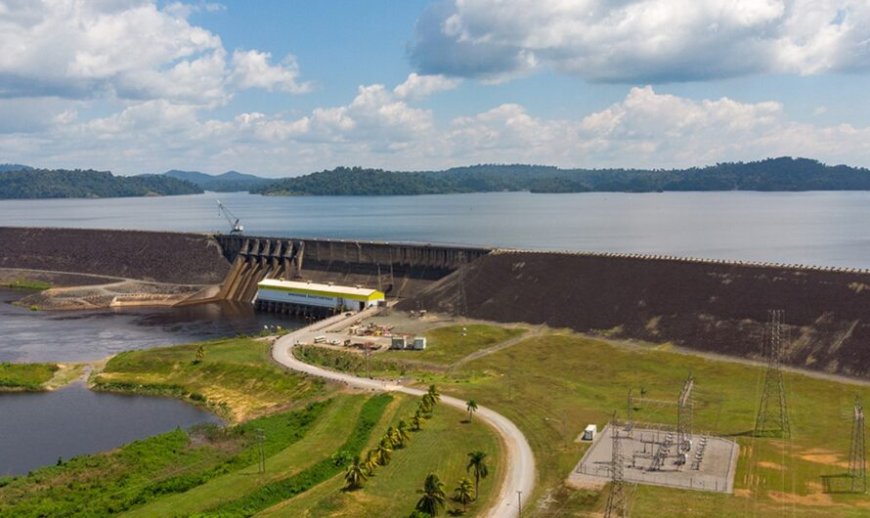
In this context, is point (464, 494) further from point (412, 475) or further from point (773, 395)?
point (773, 395)

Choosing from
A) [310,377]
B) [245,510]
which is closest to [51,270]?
[310,377]

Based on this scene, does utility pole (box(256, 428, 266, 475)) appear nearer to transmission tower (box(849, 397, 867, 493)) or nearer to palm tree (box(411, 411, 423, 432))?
palm tree (box(411, 411, 423, 432))

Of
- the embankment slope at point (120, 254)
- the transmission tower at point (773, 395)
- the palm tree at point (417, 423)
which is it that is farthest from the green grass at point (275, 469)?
the embankment slope at point (120, 254)

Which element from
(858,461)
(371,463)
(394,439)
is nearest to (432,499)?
(371,463)

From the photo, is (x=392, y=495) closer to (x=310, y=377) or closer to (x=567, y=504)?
(x=567, y=504)

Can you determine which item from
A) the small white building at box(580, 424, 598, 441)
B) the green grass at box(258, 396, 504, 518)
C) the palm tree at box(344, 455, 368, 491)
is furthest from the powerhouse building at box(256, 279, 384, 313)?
the palm tree at box(344, 455, 368, 491)

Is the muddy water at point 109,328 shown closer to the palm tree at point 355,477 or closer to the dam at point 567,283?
the dam at point 567,283
